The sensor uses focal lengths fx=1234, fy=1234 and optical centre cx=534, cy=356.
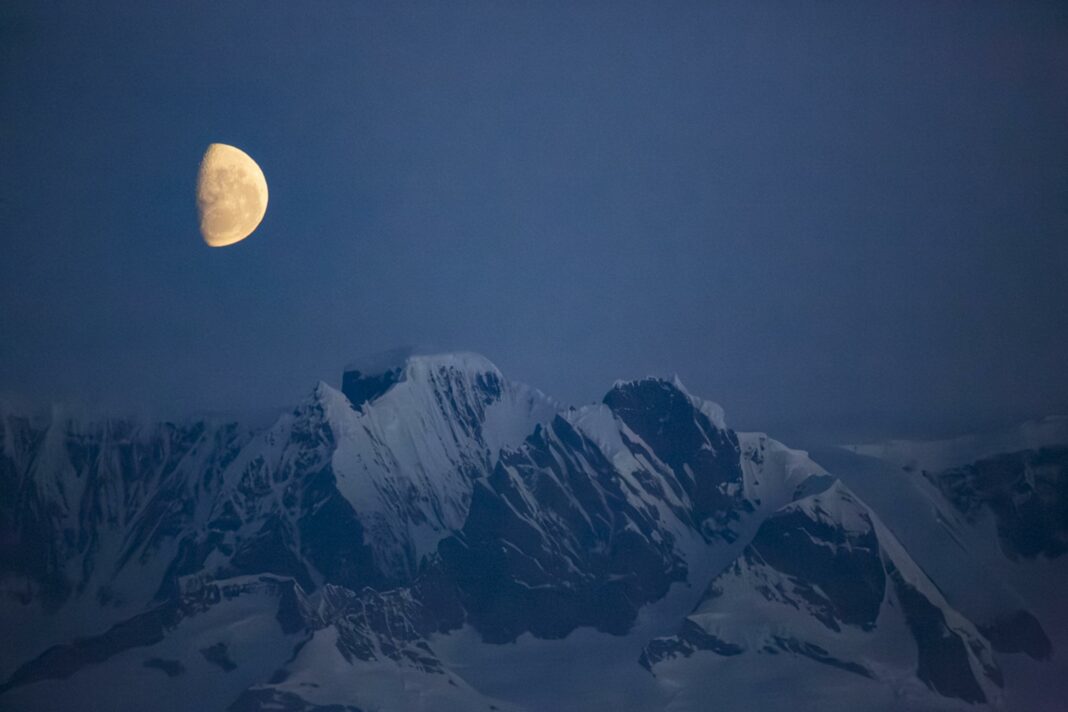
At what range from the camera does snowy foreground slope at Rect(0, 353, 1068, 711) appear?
23531mm

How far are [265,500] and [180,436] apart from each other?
449 centimetres

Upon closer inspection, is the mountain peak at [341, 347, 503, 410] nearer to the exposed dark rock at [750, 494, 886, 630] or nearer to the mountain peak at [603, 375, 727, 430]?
the mountain peak at [603, 375, 727, 430]

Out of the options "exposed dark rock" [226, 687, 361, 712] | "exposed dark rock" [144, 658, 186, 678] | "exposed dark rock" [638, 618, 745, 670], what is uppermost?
"exposed dark rock" [144, 658, 186, 678]

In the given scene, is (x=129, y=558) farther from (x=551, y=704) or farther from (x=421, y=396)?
(x=551, y=704)

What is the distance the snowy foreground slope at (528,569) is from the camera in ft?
77.2

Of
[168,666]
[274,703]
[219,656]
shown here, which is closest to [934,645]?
[274,703]

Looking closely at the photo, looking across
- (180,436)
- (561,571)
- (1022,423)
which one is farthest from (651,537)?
(180,436)

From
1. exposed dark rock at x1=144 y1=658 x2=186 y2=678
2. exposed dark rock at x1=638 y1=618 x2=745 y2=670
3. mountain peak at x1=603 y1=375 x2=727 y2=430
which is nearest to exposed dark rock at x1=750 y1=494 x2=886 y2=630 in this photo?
exposed dark rock at x1=638 y1=618 x2=745 y2=670

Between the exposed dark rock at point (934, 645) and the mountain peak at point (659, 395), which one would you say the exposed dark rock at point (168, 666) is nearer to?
the mountain peak at point (659, 395)

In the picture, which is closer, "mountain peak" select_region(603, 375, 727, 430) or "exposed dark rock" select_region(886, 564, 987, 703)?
"exposed dark rock" select_region(886, 564, 987, 703)

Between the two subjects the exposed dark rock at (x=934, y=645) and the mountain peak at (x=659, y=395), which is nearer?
the exposed dark rock at (x=934, y=645)

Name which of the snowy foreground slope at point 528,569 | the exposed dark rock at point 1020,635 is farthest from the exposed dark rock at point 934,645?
the exposed dark rock at point 1020,635

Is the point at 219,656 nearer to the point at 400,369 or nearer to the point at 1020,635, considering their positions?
the point at 400,369

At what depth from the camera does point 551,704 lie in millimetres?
23094
